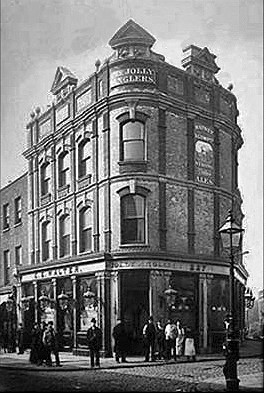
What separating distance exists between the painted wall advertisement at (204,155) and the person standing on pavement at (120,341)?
29.1 inches

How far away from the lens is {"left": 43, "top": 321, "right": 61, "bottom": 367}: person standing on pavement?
3.55 meters

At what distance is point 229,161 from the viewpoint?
3.29m

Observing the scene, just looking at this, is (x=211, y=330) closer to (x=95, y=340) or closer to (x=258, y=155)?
(x=95, y=340)

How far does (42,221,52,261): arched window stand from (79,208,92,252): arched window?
252 millimetres

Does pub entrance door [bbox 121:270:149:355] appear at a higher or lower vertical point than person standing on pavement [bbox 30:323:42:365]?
higher

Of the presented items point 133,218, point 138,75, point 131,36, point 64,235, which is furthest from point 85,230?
point 131,36

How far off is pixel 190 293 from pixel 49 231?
34.9 inches

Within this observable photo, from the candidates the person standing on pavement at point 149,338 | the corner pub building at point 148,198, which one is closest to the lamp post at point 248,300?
the corner pub building at point 148,198

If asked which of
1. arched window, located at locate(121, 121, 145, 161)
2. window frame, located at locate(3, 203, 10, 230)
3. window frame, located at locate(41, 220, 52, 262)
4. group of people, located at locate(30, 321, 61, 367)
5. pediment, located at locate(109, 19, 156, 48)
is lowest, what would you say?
group of people, located at locate(30, 321, 61, 367)

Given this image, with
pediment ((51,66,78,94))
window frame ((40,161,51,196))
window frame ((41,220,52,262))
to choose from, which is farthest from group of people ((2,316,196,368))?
pediment ((51,66,78,94))

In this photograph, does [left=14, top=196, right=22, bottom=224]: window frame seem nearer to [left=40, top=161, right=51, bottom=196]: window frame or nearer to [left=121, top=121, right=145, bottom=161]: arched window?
[left=40, top=161, right=51, bottom=196]: window frame

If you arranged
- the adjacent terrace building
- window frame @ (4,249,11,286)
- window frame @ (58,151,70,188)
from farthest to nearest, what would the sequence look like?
1. window frame @ (4,249,11,286)
2. the adjacent terrace building
3. window frame @ (58,151,70,188)

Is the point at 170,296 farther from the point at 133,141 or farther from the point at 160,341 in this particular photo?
the point at 133,141

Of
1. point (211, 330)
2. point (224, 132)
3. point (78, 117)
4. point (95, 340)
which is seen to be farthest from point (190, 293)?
point (78, 117)
